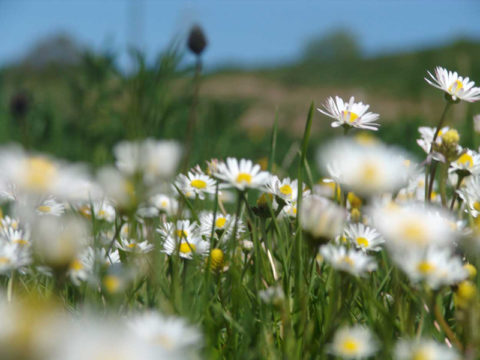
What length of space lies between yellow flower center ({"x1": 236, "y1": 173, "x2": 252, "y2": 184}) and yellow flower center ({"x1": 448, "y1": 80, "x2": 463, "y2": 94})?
0.43 meters

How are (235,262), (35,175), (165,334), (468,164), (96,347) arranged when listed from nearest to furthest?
(96,347)
(165,334)
(35,175)
(235,262)
(468,164)

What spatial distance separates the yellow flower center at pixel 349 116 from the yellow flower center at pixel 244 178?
0.72 ft

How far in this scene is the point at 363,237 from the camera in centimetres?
90

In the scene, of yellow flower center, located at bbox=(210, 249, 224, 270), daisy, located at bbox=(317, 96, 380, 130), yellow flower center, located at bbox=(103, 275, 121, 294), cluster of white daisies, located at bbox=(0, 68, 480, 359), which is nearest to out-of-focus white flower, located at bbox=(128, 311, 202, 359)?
cluster of white daisies, located at bbox=(0, 68, 480, 359)

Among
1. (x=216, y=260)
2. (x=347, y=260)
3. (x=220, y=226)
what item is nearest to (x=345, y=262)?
(x=347, y=260)

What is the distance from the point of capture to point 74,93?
2.98 metres

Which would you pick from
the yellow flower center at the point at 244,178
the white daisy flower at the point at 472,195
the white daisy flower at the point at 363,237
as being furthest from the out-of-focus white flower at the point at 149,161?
the white daisy flower at the point at 472,195

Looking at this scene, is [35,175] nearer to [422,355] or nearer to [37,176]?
[37,176]

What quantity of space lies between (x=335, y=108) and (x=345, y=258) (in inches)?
11.2

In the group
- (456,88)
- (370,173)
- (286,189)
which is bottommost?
(286,189)

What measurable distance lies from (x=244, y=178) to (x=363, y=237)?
0.35 meters

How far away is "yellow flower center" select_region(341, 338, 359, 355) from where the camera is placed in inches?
21.0

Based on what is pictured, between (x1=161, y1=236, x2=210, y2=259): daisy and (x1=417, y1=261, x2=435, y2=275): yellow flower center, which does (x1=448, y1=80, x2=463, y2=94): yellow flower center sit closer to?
(x1=417, y1=261, x2=435, y2=275): yellow flower center

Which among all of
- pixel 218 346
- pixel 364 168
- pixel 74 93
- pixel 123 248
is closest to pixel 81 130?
pixel 74 93
